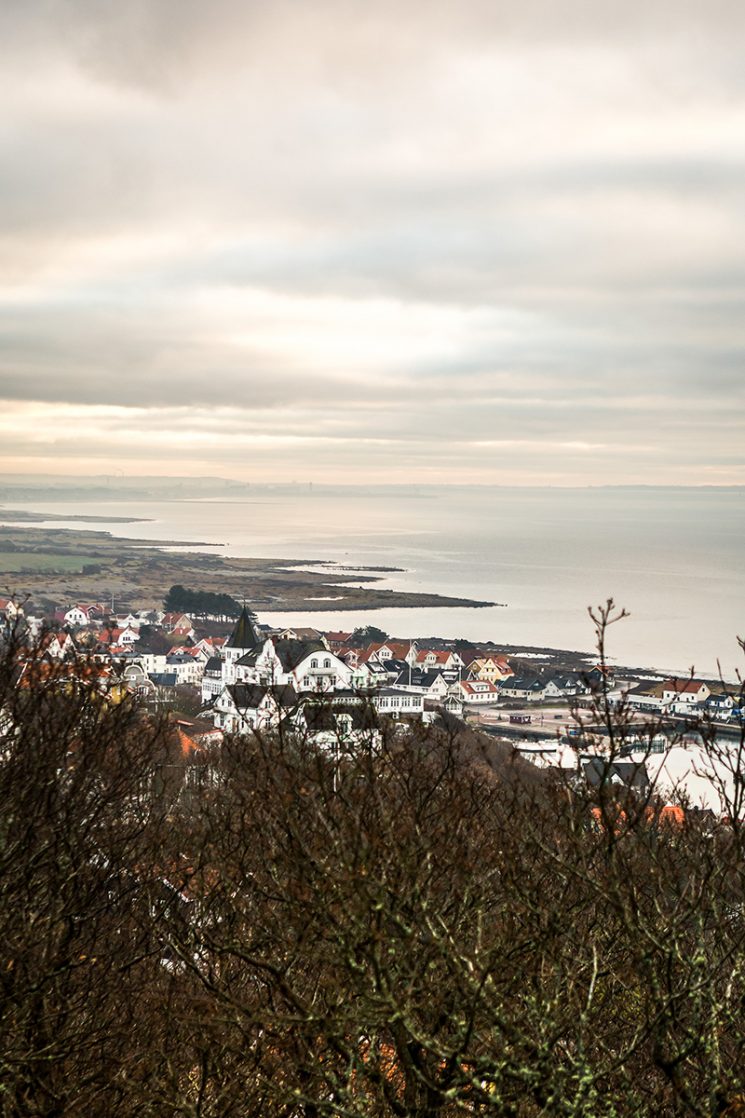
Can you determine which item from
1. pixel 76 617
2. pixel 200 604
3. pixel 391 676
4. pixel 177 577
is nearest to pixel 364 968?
pixel 391 676

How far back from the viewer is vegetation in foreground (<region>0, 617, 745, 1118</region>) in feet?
12.4

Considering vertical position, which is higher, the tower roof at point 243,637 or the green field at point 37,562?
the green field at point 37,562

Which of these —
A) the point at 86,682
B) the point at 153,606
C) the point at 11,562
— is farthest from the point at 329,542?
the point at 86,682

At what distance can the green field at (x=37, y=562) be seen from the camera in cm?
8429

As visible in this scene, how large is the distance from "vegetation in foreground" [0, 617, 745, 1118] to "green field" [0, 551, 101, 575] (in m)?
78.9

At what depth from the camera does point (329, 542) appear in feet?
424

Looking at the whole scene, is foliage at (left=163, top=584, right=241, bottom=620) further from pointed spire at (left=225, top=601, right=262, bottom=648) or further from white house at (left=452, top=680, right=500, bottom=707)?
white house at (left=452, top=680, right=500, bottom=707)

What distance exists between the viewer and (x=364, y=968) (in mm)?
3957

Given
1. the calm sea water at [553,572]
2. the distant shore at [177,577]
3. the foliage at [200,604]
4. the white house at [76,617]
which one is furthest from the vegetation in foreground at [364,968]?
the distant shore at [177,577]

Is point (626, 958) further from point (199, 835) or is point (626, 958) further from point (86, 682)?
point (86, 682)

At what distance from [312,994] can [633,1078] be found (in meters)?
1.35

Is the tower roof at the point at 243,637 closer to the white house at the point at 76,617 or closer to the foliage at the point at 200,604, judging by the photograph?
the white house at the point at 76,617

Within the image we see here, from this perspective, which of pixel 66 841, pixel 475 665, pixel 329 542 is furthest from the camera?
pixel 329 542

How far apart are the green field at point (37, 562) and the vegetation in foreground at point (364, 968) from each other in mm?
78914
